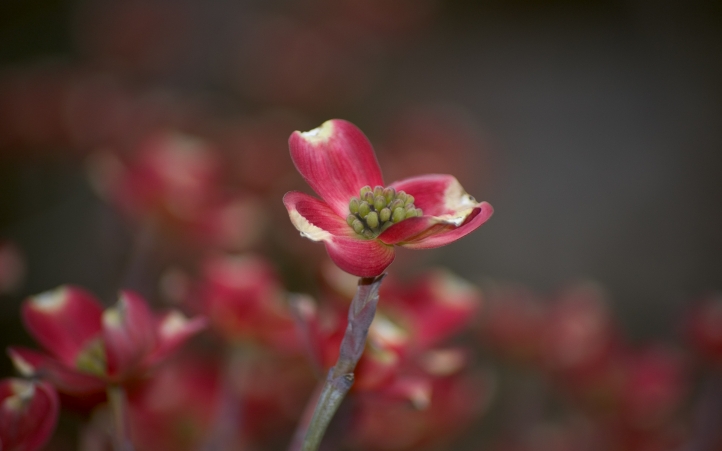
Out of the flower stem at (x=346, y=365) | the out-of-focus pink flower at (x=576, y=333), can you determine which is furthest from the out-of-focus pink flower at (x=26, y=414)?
the out-of-focus pink flower at (x=576, y=333)

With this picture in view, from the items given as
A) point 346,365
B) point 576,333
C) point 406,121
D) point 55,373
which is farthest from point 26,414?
point 406,121

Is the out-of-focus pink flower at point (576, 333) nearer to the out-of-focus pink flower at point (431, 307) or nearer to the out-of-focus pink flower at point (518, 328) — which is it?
the out-of-focus pink flower at point (518, 328)

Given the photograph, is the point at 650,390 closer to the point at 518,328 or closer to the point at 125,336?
the point at 518,328

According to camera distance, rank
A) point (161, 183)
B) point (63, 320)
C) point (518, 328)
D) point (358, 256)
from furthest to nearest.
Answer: point (518, 328) → point (161, 183) → point (63, 320) → point (358, 256)

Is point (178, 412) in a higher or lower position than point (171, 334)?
lower

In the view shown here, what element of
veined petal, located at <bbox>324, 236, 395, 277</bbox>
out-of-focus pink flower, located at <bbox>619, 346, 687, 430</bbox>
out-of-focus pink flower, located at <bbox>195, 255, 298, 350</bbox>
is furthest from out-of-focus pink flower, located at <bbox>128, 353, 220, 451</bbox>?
out-of-focus pink flower, located at <bbox>619, 346, 687, 430</bbox>

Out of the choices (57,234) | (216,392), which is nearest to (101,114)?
(57,234)

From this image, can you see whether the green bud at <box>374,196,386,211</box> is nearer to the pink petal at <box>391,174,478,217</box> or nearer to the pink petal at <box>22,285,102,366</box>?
the pink petal at <box>391,174,478,217</box>
